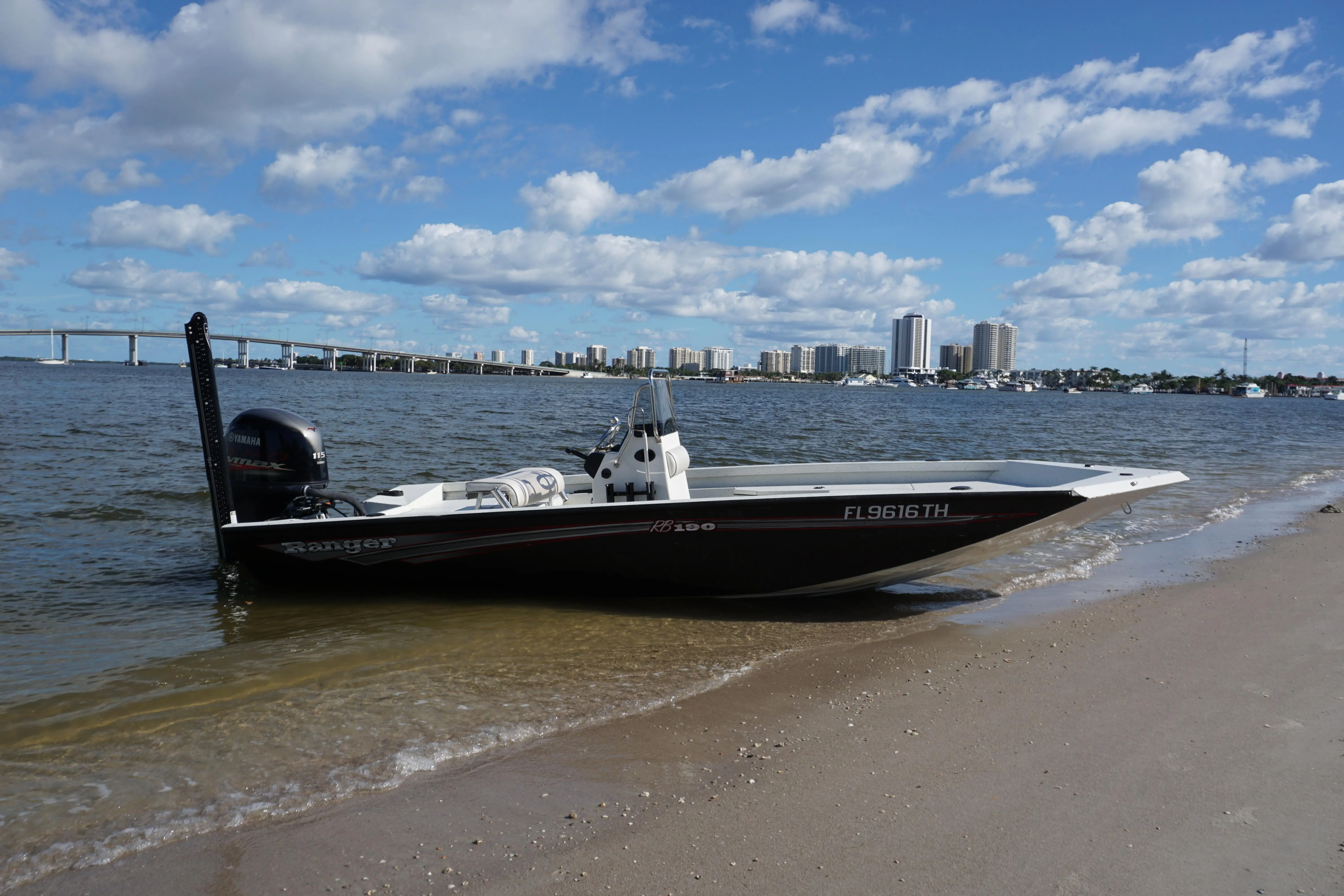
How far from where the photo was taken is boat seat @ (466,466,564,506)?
741 cm

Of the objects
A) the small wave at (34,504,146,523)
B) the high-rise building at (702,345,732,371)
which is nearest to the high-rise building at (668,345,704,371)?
the high-rise building at (702,345,732,371)

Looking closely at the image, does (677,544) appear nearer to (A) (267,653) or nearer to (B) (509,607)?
(B) (509,607)

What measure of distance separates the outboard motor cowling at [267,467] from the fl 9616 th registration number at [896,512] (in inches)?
200

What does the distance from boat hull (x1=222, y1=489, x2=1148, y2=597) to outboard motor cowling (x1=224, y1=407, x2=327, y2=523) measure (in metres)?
0.52

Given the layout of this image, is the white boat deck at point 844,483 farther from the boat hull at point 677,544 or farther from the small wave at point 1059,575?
the small wave at point 1059,575

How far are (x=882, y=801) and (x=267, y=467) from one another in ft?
21.2

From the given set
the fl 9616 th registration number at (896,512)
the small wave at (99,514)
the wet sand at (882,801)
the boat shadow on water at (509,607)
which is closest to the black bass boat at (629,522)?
the fl 9616 th registration number at (896,512)

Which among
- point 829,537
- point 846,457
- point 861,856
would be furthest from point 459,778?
point 846,457

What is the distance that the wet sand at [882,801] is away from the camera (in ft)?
10.3

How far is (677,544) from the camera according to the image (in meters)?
6.86

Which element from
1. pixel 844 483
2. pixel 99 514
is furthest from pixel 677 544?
pixel 99 514

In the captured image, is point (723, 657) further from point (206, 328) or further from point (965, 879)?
point (206, 328)

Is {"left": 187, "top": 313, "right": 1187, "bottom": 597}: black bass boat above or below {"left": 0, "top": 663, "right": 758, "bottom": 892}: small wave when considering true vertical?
above

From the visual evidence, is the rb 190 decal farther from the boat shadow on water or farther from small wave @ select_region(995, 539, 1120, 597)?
small wave @ select_region(995, 539, 1120, 597)
